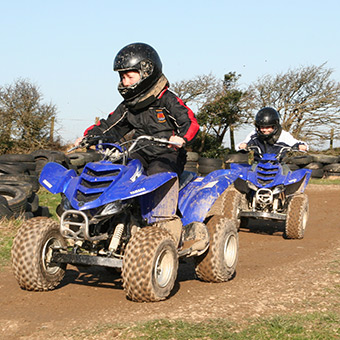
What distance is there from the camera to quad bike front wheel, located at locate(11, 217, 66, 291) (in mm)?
4727

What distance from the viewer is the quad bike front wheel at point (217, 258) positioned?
5.55 meters

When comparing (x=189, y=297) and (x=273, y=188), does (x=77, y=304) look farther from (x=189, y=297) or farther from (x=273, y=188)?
(x=273, y=188)

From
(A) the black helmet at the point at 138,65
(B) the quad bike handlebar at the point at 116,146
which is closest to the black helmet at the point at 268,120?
(A) the black helmet at the point at 138,65

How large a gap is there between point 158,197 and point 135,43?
162 centimetres

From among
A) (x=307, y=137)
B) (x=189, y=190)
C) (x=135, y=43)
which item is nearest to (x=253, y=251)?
(x=189, y=190)

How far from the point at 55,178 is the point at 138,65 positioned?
1408 mm

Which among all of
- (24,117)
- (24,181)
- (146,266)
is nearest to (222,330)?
(146,266)

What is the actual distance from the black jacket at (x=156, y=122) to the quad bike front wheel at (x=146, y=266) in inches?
43.6

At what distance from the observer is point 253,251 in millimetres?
7918

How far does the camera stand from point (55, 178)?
502cm

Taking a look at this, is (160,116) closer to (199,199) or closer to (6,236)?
(199,199)

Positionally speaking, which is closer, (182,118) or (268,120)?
(182,118)

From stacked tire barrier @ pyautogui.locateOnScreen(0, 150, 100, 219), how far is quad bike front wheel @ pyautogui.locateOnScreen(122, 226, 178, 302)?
176 inches

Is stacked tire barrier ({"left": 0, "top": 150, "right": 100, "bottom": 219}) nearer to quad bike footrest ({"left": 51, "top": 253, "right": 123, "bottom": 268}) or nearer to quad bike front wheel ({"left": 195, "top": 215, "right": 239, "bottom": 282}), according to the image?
quad bike front wheel ({"left": 195, "top": 215, "right": 239, "bottom": 282})
